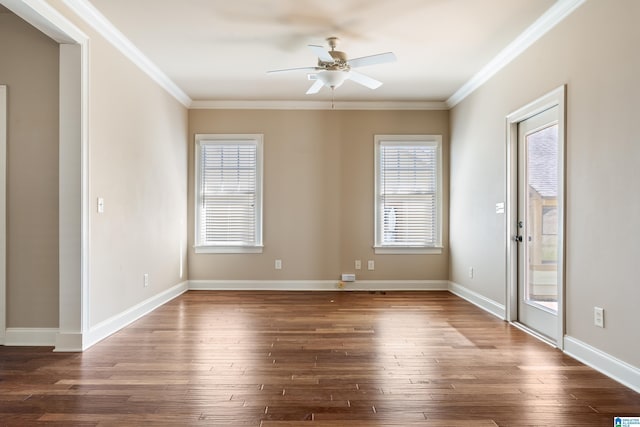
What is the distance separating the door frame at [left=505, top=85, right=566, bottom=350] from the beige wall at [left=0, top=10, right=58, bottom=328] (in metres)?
4.04

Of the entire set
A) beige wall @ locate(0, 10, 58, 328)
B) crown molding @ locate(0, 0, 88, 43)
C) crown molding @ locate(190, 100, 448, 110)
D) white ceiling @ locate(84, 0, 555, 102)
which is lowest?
beige wall @ locate(0, 10, 58, 328)

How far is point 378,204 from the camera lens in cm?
609

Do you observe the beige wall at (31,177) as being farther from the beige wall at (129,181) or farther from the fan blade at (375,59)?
the fan blade at (375,59)

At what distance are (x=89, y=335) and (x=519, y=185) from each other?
4139mm

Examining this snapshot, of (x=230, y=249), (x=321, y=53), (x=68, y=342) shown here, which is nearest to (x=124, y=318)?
(x=68, y=342)

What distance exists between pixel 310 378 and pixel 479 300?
9.74ft

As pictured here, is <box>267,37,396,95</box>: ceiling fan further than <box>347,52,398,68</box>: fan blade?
Yes

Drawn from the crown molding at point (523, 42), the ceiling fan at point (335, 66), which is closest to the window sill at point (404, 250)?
the crown molding at point (523, 42)

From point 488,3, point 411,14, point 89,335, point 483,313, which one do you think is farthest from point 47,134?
point 483,313

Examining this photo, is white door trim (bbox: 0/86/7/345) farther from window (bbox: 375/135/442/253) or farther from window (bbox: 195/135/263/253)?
window (bbox: 375/135/442/253)

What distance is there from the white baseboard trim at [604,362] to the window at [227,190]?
412 centimetres

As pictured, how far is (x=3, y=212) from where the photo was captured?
338cm

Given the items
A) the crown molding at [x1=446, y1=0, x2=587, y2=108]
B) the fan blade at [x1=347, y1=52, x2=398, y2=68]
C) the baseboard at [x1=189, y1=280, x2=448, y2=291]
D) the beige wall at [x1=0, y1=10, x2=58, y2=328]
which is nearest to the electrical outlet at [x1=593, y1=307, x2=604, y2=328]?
the crown molding at [x1=446, y1=0, x2=587, y2=108]

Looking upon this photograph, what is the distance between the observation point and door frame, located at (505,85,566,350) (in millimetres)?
3254
